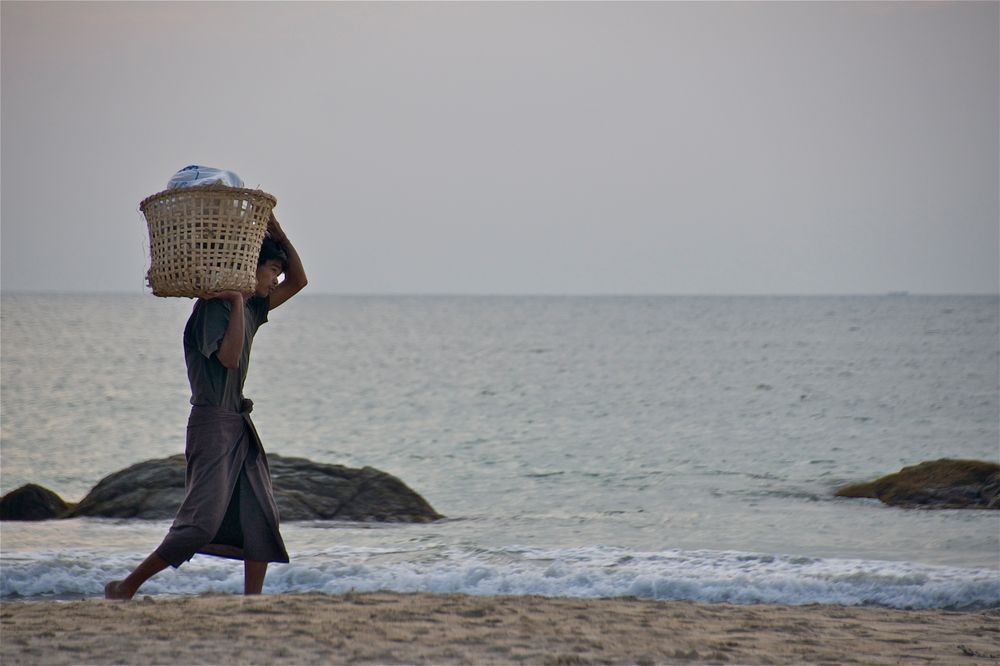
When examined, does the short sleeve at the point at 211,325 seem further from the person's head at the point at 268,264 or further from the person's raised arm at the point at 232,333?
the person's head at the point at 268,264

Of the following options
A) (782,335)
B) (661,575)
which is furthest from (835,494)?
(782,335)

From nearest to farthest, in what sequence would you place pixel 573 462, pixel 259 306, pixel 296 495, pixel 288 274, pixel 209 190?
pixel 209 190 → pixel 259 306 → pixel 288 274 → pixel 296 495 → pixel 573 462

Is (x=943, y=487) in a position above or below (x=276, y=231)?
below

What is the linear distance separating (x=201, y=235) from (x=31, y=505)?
7213mm

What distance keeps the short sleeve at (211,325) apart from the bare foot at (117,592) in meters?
1.36

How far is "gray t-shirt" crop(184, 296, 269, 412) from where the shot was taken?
5355 millimetres

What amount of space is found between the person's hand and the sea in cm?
329

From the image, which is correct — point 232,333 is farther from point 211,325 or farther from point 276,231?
point 276,231

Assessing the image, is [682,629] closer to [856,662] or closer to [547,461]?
[856,662]

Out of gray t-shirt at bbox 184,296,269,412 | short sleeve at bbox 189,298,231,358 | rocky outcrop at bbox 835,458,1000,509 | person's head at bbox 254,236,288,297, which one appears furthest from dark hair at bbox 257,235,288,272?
rocky outcrop at bbox 835,458,1000,509

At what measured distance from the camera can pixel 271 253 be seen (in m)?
5.80

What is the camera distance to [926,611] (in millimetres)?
7535

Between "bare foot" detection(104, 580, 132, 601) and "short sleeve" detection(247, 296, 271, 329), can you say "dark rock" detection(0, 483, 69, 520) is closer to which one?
"bare foot" detection(104, 580, 132, 601)

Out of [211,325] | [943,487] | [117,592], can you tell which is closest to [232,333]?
[211,325]
